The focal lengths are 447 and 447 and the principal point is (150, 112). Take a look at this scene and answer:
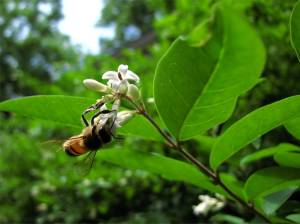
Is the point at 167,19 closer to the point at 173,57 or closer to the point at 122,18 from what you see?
the point at 173,57

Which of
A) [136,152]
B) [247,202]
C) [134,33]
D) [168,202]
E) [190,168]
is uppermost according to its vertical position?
[134,33]

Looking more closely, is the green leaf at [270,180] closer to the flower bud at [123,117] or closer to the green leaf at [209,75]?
the green leaf at [209,75]

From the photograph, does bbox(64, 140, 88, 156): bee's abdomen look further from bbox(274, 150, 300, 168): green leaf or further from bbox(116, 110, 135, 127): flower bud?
bbox(274, 150, 300, 168): green leaf

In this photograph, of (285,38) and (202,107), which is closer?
(202,107)

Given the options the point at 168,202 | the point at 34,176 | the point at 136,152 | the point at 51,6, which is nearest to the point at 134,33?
the point at 51,6

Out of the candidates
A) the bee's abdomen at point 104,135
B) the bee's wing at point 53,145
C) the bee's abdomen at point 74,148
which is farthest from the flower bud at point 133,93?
the bee's wing at point 53,145

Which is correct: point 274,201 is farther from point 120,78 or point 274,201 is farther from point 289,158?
point 120,78
